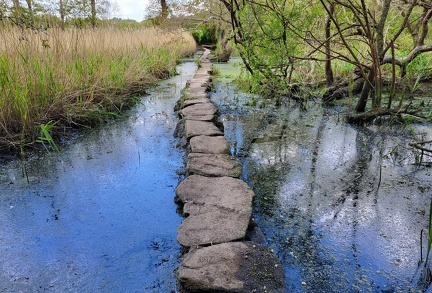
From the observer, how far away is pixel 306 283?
1176 millimetres

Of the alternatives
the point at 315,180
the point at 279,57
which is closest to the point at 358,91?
the point at 279,57

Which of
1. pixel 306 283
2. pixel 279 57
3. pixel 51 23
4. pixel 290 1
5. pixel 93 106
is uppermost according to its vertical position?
pixel 290 1

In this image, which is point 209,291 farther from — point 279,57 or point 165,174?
point 279,57

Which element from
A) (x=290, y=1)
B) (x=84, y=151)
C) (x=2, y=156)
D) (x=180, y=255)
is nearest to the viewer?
(x=180, y=255)

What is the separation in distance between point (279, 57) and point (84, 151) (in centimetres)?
192

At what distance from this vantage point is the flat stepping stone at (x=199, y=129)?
2.49 metres

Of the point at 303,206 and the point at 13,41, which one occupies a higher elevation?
the point at 13,41

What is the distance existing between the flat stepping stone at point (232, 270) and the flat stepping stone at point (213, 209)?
0.29ft

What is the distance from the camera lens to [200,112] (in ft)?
10.2

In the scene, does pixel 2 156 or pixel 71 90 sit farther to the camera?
pixel 71 90

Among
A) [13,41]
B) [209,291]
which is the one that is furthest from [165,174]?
[13,41]

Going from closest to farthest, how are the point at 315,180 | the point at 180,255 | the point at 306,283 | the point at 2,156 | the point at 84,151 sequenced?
the point at 306,283 → the point at 180,255 → the point at 315,180 → the point at 2,156 → the point at 84,151

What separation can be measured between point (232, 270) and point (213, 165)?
0.92m

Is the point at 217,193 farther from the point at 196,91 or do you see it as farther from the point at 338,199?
the point at 196,91
